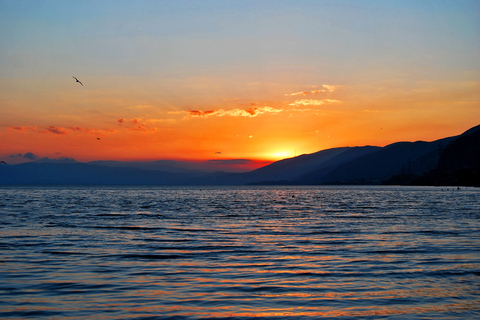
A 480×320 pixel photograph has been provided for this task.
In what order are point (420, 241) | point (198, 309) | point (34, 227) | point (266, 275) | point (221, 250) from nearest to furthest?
point (198, 309) < point (266, 275) < point (221, 250) < point (420, 241) < point (34, 227)

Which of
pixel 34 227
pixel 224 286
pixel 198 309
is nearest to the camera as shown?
pixel 198 309

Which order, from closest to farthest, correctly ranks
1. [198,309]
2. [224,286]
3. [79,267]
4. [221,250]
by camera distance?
1. [198,309]
2. [224,286]
3. [79,267]
4. [221,250]

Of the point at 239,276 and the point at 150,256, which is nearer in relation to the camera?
the point at 239,276

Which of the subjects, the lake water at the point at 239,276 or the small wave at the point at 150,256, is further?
the small wave at the point at 150,256

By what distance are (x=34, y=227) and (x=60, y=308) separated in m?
26.1

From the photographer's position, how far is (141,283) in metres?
17.3

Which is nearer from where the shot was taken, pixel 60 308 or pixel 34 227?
pixel 60 308

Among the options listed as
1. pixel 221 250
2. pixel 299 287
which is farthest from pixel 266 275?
pixel 221 250

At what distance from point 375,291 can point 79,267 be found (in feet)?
40.7

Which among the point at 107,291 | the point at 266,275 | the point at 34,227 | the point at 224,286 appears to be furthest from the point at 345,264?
the point at 34,227

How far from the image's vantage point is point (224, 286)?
16.7 m

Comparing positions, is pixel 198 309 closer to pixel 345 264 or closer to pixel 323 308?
pixel 323 308

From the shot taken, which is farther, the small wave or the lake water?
the small wave

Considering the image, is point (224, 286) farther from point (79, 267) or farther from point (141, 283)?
point (79, 267)
